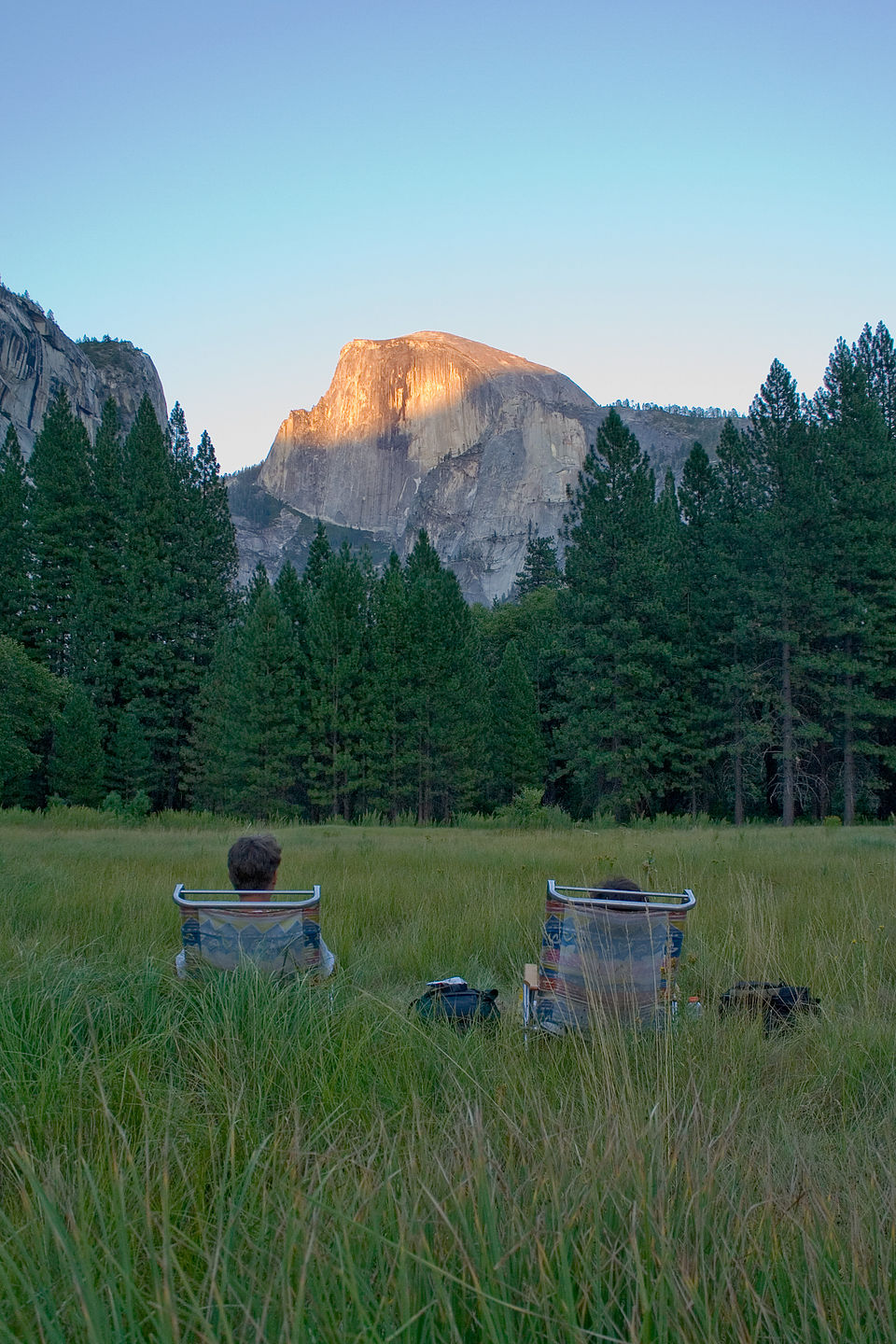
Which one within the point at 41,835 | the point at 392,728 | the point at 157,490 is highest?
the point at 157,490

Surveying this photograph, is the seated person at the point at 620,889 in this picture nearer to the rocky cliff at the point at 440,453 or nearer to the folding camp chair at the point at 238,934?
the folding camp chair at the point at 238,934

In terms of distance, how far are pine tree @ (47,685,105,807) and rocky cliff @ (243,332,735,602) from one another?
100146mm

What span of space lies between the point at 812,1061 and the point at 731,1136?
1.37m

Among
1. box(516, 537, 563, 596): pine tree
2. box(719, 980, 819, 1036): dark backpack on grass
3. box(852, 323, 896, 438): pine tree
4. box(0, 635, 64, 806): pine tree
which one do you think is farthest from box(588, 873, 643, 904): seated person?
box(516, 537, 563, 596): pine tree

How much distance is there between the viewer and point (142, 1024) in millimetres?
2934

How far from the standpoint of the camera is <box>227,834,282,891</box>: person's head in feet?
13.9

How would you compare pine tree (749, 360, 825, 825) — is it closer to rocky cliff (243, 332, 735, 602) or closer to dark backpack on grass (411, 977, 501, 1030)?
dark backpack on grass (411, 977, 501, 1030)

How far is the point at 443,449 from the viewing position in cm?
16575

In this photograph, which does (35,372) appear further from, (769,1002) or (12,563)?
(769,1002)

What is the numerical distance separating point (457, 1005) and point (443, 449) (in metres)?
168

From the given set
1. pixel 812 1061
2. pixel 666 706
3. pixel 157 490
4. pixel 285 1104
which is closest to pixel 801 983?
pixel 812 1061

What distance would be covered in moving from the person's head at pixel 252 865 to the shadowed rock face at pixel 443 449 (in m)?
125

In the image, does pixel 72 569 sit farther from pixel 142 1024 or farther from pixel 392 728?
pixel 142 1024

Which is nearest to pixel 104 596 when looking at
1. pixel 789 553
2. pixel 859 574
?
pixel 789 553
